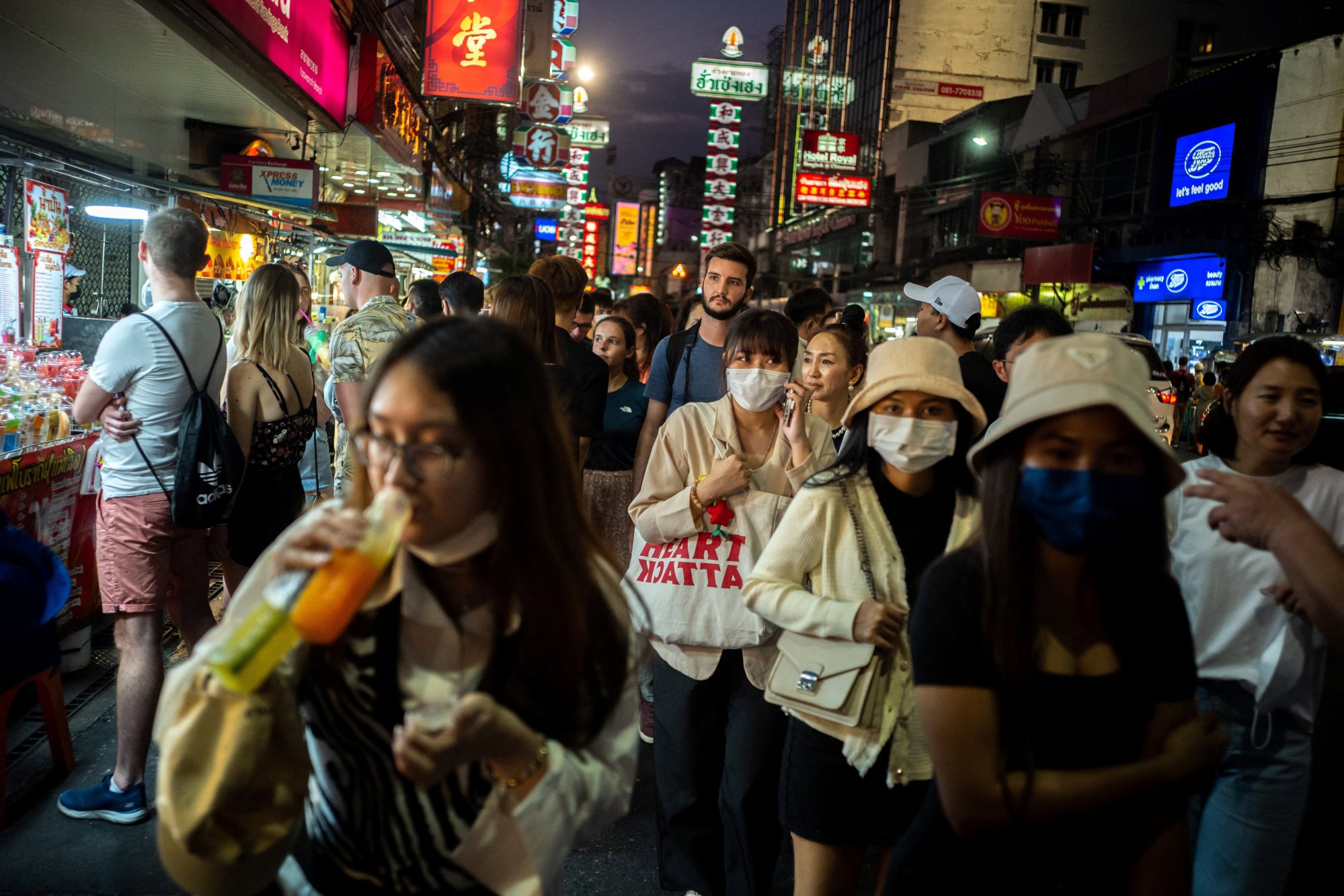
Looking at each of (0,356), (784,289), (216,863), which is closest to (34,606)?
(216,863)

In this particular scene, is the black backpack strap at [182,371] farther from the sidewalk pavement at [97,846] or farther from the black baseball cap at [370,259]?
the black baseball cap at [370,259]

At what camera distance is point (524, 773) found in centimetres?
141

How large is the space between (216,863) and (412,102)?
1541 centimetres

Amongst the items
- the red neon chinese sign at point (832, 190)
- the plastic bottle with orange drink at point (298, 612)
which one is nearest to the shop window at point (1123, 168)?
the red neon chinese sign at point (832, 190)

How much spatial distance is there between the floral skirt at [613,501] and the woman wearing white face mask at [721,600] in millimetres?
1326

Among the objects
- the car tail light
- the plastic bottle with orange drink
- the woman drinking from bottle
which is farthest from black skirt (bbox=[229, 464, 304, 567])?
the car tail light

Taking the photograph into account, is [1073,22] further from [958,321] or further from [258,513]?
[258,513]

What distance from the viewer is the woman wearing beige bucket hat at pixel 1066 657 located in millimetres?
1582

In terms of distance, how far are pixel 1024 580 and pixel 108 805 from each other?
3835mm

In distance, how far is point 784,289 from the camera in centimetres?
6538

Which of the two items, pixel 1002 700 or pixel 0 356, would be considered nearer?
pixel 1002 700

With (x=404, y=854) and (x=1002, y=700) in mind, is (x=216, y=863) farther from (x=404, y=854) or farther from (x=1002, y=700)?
(x=1002, y=700)

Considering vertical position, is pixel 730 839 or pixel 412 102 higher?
pixel 412 102

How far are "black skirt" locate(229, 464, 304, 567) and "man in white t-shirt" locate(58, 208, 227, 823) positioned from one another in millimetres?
304
